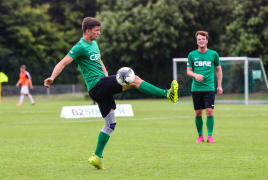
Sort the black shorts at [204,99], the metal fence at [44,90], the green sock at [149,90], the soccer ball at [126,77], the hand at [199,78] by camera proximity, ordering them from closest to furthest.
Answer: the soccer ball at [126,77] < the green sock at [149,90] < the hand at [199,78] < the black shorts at [204,99] < the metal fence at [44,90]

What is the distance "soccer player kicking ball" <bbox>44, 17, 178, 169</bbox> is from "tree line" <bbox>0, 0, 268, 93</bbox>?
85.2 ft

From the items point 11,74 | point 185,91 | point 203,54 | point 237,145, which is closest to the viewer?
point 237,145

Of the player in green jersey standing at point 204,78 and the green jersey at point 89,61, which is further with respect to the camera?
the player in green jersey standing at point 204,78

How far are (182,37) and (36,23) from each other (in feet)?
56.9

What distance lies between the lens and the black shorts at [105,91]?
597 cm

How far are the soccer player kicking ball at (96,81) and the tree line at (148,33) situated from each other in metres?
26.0

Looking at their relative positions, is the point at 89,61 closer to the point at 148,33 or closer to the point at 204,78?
the point at 204,78

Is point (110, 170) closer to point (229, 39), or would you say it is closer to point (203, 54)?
point (203, 54)

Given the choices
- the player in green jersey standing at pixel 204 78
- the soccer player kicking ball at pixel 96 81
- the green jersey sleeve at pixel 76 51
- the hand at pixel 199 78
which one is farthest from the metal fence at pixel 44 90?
the green jersey sleeve at pixel 76 51

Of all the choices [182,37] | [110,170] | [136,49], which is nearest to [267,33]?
[182,37]

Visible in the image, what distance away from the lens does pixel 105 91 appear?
602 centimetres

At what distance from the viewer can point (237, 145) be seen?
863 cm

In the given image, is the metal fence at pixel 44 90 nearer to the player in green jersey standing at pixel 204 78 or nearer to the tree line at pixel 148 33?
the tree line at pixel 148 33

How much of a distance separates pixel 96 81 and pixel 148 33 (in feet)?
89.8
